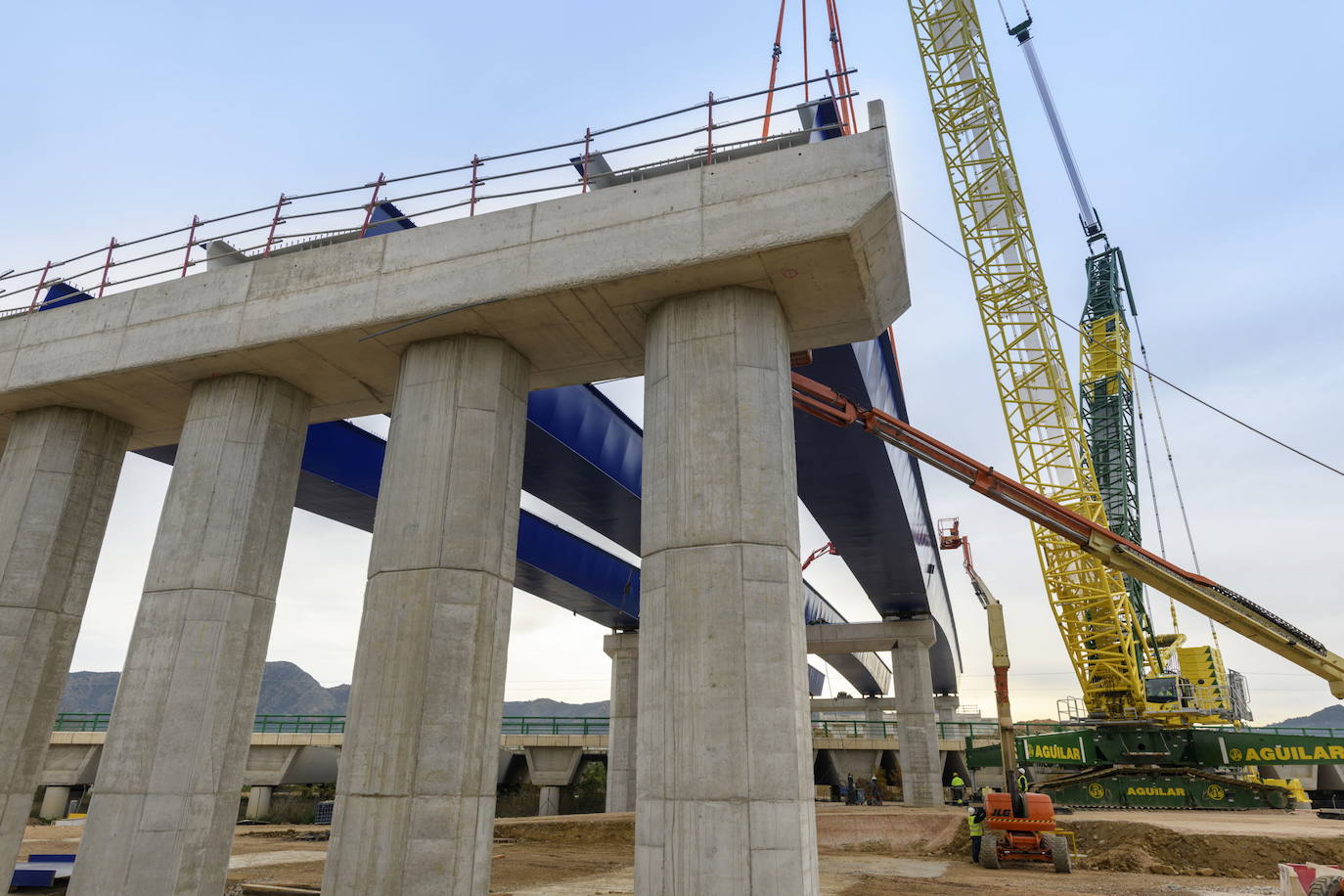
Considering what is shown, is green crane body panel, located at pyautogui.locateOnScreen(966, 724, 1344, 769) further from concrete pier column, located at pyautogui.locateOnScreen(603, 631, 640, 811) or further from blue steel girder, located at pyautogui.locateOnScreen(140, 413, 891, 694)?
blue steel girder, located at pyautogui.locateOnScreen(140, 413, 891, 694)

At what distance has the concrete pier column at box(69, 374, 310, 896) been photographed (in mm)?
10266

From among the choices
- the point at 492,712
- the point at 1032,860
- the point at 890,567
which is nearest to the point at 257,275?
the point at 492,712

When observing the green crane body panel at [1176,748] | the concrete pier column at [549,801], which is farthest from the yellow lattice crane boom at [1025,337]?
the concrete pier column at [549,801]

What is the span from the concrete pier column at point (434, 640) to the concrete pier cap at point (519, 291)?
940mm

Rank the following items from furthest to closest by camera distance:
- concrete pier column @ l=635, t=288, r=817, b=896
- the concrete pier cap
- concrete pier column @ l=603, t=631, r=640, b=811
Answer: concrete pier column @ l=603, t=631, r=640, b=811, the concrete pier cap, concrete pier column @ l=635, t=288, r=817, b=896

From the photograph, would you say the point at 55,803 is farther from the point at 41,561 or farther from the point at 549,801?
the point at 41,561

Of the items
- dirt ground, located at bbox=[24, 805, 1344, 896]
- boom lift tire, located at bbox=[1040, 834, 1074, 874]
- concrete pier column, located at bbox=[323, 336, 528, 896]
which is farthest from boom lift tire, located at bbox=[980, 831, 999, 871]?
concrete pier column, located at bbox=[323, 336, 528, 896]

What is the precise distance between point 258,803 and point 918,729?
95.9 ft

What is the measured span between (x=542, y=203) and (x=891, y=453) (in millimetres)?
13987

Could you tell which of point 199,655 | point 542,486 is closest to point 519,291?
→ point 199,655

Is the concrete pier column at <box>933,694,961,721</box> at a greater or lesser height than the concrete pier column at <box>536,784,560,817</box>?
greater

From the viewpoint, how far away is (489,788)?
9688 millimetres

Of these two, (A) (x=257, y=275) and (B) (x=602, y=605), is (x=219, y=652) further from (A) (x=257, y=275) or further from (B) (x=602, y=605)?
(B) (x=602, y=605)

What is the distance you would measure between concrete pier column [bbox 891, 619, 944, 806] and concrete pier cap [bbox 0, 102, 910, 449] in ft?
100
